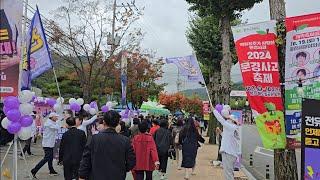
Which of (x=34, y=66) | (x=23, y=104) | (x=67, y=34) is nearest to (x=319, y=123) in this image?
(x=23, y=104)

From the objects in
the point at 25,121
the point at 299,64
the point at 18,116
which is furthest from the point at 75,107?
the point at 299,64

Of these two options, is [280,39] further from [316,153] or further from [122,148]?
[122,148]

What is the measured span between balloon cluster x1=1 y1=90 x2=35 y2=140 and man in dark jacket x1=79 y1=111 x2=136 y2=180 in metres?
2.17

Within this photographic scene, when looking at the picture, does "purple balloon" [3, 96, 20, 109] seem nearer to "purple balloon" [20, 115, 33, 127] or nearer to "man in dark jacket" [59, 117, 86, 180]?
"purple balloon" [20, 115, 33, 127]

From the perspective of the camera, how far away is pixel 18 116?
791 cm

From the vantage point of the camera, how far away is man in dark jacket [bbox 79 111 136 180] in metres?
5.94

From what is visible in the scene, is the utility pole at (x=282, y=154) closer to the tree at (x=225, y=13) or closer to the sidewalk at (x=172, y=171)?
the sidewalk at (x=172, y=171)

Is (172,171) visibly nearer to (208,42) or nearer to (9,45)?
(9,45)

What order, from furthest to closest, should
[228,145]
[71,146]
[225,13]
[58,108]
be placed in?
1. [225,13]
2. [58,108]
3. [228,145]
4. [71,146]

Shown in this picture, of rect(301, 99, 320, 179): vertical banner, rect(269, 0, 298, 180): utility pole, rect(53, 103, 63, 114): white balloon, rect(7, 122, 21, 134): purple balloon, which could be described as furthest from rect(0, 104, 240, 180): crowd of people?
rect(301, 99, 320, 179): vertical banner

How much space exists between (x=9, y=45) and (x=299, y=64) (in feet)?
14.3

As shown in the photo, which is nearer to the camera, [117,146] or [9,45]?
[117,146]

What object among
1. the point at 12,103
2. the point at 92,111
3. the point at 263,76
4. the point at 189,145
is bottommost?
the point at 189,145

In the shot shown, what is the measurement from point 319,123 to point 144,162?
4.05 metres
